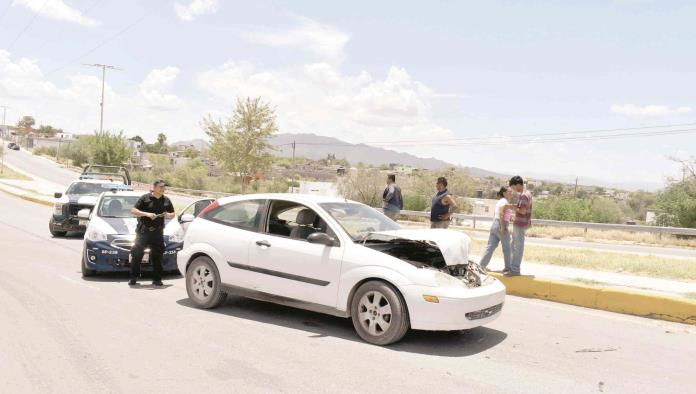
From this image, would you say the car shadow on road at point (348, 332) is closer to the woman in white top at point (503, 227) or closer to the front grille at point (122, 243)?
the front grille at point (122, 243)

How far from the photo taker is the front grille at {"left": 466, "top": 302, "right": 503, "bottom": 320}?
19.6ft

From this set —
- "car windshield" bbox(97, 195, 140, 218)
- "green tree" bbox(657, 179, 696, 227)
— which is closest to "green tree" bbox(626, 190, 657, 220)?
"green tree" bbox(657, 179, 696, 227)

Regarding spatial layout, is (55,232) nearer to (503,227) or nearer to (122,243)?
(122,243)

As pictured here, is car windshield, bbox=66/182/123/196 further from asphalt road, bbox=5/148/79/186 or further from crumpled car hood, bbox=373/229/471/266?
asphalt road, bbox=5/148/79/186

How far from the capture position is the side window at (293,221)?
6.83 m

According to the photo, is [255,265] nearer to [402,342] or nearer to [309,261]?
[309,261]

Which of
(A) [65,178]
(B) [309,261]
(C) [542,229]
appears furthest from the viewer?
(A) [65,178]

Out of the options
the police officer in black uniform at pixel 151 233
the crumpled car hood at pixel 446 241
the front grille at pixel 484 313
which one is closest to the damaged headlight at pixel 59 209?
the police officer in black uniform at pixel 151 233

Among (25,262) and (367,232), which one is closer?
(367,232)

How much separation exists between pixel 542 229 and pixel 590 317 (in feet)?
81.5

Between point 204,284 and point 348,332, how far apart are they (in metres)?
2.15

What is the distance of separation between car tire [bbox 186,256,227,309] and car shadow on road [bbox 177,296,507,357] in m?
0.12

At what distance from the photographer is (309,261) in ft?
21.5

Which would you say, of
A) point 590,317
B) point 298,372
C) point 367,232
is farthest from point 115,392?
point 590,317
